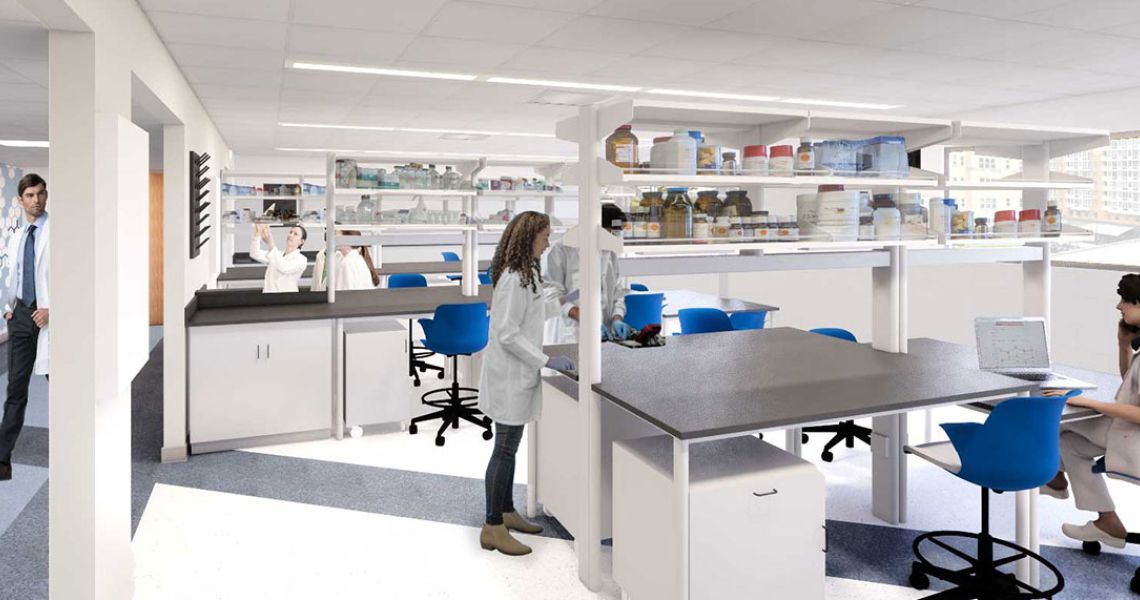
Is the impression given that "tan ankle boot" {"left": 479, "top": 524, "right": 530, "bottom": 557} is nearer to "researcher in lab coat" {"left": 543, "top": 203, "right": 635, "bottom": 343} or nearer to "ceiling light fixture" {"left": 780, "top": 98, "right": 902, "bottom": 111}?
"researcher in lab coat" {"left": 543, "top": 203, "right": 635, "bottom": 343}

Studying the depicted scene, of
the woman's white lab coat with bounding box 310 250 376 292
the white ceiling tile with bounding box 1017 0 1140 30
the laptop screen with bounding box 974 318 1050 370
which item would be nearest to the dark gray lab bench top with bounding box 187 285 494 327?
the woman's white lab coat with bounding box 310 250 376 292

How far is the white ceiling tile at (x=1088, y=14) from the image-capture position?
3754 mm

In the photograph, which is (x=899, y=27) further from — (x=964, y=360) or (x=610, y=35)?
(x=964, y=360)

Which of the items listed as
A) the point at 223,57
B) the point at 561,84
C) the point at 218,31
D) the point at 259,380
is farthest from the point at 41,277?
the point at 561,84

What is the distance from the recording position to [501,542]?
2.96 m

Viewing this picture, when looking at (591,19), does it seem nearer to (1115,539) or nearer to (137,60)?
(137,60)

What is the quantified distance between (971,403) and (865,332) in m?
5.73

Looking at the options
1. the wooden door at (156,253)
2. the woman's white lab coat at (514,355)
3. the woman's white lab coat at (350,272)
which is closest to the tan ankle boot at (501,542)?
the woman's white lab coat at (514,355)

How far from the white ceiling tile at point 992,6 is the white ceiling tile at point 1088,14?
91 millimetres

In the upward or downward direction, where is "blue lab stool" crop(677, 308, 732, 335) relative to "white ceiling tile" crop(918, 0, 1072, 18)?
downward

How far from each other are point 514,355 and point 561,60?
265cm

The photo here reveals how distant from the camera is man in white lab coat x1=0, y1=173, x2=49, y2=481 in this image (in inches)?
146

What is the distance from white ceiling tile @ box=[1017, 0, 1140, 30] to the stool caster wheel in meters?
2.96

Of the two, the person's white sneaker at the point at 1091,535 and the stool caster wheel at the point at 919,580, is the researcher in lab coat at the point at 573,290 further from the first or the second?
the person's white sneaker at the point at 1091,535
